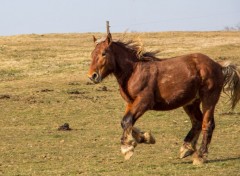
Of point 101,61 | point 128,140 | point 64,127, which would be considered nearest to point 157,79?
point 101,61

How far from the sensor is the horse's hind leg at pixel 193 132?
44.4 ft

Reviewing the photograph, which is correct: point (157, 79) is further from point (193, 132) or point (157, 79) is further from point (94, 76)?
point (193, 132)

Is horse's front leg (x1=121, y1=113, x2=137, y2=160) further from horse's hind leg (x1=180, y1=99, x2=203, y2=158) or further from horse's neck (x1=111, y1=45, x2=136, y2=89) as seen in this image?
horse's hind leg (x1=180, y1=99, x2=203, y2=158)

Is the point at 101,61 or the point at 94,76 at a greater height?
the point at 101,61

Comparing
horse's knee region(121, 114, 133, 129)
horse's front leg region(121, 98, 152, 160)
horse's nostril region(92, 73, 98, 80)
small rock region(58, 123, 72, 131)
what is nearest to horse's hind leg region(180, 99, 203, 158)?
horse's front leg region(121, 98, 152, 160)

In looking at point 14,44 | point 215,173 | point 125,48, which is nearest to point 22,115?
point 125,48

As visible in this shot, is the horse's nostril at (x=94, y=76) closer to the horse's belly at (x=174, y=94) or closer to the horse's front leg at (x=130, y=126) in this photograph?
the horse's front leg at (x=130, y=126)

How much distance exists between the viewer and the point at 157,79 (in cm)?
1302

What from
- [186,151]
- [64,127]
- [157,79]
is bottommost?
[64,127]

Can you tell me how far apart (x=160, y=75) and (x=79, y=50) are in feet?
109

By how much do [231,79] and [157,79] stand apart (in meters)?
1.57

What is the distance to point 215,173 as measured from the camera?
37.7ft

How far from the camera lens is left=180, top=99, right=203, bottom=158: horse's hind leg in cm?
1355

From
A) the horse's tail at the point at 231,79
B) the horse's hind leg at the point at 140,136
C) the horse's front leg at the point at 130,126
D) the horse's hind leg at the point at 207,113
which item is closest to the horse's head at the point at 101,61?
the horse's front leg at the point at 130,126
